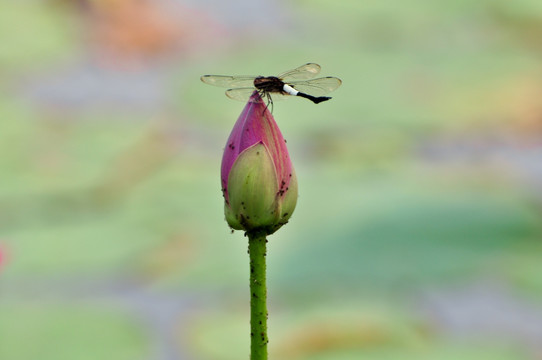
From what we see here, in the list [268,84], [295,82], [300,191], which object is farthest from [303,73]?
[300,191]

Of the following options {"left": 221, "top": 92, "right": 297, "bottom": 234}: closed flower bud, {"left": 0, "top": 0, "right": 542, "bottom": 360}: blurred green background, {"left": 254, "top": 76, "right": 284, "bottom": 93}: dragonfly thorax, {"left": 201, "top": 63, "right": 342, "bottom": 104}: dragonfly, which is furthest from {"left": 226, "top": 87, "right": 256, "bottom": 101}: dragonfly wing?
{"left": 0, "top": 0, "right": 542, "bottom": 360}: blurred green background

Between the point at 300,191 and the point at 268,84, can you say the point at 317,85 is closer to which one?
the point at 268,84

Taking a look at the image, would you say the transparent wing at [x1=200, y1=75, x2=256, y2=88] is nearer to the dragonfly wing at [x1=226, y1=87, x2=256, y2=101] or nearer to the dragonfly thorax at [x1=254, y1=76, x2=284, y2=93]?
the dragonfly wing at [x1=226, y1=87, x2=256, y2=101]

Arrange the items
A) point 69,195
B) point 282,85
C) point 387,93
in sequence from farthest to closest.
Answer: point 387,93 → point 69,195 → point 282,85

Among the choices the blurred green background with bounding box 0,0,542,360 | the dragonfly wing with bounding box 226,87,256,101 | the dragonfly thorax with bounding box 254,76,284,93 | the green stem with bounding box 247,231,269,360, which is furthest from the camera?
the blurred green background with bounding box 0,0,542,360

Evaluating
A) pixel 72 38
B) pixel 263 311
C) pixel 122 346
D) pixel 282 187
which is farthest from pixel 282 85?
pixel 72 38

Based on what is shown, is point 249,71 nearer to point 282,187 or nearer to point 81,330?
point 81,330

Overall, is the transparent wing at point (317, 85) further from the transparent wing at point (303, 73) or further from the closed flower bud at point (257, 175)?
the closed flower bud at point (257, 175)
